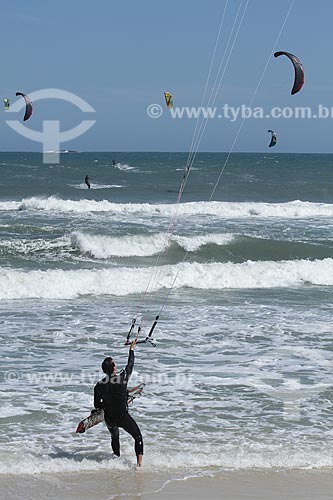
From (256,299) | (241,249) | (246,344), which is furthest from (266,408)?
(241,249)

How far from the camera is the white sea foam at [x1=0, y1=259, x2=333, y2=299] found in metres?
16.3

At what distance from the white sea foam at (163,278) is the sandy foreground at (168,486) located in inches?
344

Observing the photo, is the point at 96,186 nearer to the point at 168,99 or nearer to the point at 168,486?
the point at 168,99

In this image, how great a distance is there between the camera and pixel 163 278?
18.1 metres

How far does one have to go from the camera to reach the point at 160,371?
10.2 meters

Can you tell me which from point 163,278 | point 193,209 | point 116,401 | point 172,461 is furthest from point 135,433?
point 193,209

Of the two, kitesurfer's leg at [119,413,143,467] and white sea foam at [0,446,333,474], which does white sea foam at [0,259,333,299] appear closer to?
white sea foam at [0,446,333,474]

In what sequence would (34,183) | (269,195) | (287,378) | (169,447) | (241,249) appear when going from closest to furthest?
(169,447) → (287,378) → (241,249) → (269,195) → (34,183)

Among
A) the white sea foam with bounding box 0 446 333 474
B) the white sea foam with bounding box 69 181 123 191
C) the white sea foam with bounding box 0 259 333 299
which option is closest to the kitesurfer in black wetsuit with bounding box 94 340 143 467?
the white sea foam with bounding box 0 446 333 474

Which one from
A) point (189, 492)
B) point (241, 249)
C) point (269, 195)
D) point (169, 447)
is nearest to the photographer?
point (189, 492)

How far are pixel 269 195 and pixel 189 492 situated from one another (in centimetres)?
3870

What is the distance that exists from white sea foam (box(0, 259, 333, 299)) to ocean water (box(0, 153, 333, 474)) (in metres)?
0.05

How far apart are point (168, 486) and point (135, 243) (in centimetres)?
1581

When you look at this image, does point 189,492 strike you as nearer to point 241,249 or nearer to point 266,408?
point 266,408
